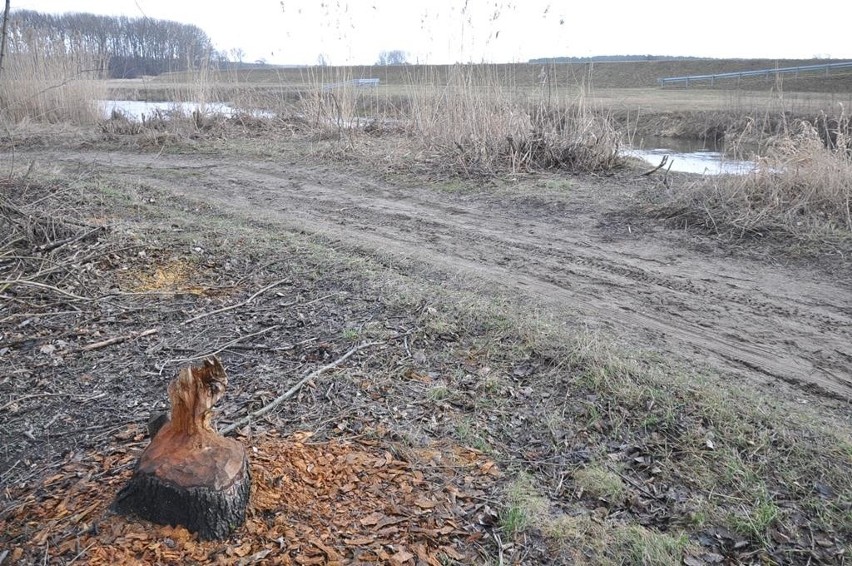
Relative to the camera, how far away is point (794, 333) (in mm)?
3764

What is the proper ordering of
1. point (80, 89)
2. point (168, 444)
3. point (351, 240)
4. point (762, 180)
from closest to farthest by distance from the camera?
1. point (168, 444)
2. point (351, 240)
3. point (762, 180)
4. point (80, 89)

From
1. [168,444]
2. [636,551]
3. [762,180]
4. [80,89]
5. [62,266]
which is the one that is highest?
[80,89]

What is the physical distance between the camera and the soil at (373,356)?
2070 mm

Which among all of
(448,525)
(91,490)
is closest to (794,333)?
(448,525)

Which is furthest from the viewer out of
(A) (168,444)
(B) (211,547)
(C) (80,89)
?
(C) (80,89)

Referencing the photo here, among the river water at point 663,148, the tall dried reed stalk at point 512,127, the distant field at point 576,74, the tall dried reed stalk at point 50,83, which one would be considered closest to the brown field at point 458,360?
the tall dried reed stalk at point 512,127

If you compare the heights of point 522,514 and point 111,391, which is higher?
point 111,391

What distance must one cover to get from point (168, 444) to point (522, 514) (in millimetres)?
1219

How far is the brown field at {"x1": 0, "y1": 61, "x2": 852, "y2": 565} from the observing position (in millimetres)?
2125

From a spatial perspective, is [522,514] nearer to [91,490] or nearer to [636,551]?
[636,551]

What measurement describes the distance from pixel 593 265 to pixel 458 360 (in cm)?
205

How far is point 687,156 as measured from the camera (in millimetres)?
12250

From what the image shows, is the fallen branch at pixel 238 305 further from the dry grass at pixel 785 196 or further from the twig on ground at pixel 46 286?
the dry grass at pixel 785 196

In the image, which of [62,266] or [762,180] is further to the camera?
[762,180]
